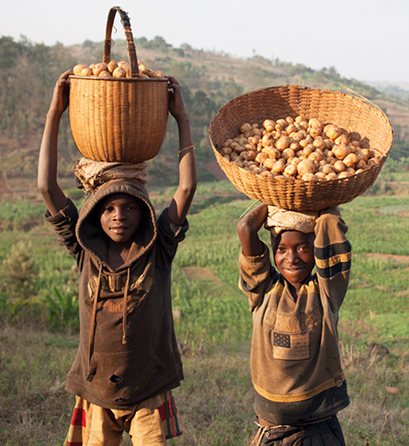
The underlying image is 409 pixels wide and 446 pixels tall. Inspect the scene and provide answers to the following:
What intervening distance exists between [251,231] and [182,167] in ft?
→ 1.65

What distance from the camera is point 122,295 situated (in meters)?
2.23

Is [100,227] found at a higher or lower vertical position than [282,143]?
lower

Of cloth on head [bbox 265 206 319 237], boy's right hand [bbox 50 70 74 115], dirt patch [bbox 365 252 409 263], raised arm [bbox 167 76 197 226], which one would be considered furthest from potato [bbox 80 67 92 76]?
dirt patch [bbox 365 252 409 263]

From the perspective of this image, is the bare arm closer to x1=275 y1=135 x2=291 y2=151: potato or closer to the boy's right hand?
x1=275 y1=135 x2=291 y2=151: potato

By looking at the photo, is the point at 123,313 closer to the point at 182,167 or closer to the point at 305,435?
the point at 182,167

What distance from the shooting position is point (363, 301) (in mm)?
9328

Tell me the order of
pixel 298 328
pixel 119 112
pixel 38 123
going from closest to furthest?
1. pixel 119 112
2. pixel 298 328
3. pixel 38 123

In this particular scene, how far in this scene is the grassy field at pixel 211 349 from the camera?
10.6ft

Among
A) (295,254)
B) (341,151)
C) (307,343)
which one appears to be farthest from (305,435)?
(341,151)

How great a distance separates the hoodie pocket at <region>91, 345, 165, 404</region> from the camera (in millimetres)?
2197

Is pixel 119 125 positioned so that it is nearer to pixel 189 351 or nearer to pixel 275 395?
pixel 275 395

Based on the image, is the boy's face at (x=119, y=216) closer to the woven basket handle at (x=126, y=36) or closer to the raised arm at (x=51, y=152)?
the raised arm at (x=51, y=152)

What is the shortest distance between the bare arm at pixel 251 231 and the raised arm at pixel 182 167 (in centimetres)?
31

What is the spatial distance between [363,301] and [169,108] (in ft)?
26.5
